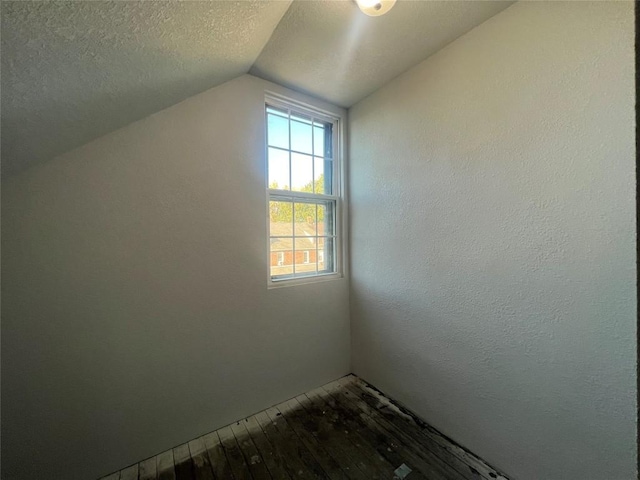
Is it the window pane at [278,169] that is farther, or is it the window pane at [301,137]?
the window pane at [301,137]

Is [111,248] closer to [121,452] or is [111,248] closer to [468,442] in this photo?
[121,452]

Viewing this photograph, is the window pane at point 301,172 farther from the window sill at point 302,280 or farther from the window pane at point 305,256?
the window sill at point 302,280

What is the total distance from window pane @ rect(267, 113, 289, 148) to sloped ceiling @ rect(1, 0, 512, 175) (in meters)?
0.26

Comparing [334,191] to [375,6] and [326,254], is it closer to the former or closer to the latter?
[326,254]

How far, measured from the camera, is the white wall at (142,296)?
3.91 feet

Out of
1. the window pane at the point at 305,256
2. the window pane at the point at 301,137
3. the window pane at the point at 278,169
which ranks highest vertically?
the window pane at the point at 301,137

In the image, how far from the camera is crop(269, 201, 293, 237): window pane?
193 centimetres

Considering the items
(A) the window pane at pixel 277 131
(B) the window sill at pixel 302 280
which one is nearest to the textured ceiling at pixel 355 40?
(A) the window pane at pixel 277 131

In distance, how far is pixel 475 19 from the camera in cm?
136

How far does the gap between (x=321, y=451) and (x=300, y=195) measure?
175cm

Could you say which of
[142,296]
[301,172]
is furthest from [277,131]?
[142,296]

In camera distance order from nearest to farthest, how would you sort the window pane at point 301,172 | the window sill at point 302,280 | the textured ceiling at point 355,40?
1. the textured ceiling at point 355,40
2. the window sill at point 302,280
3. the window pane at point 301,172

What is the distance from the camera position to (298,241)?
2.06 meters

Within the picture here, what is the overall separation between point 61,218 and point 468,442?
2576 mm
